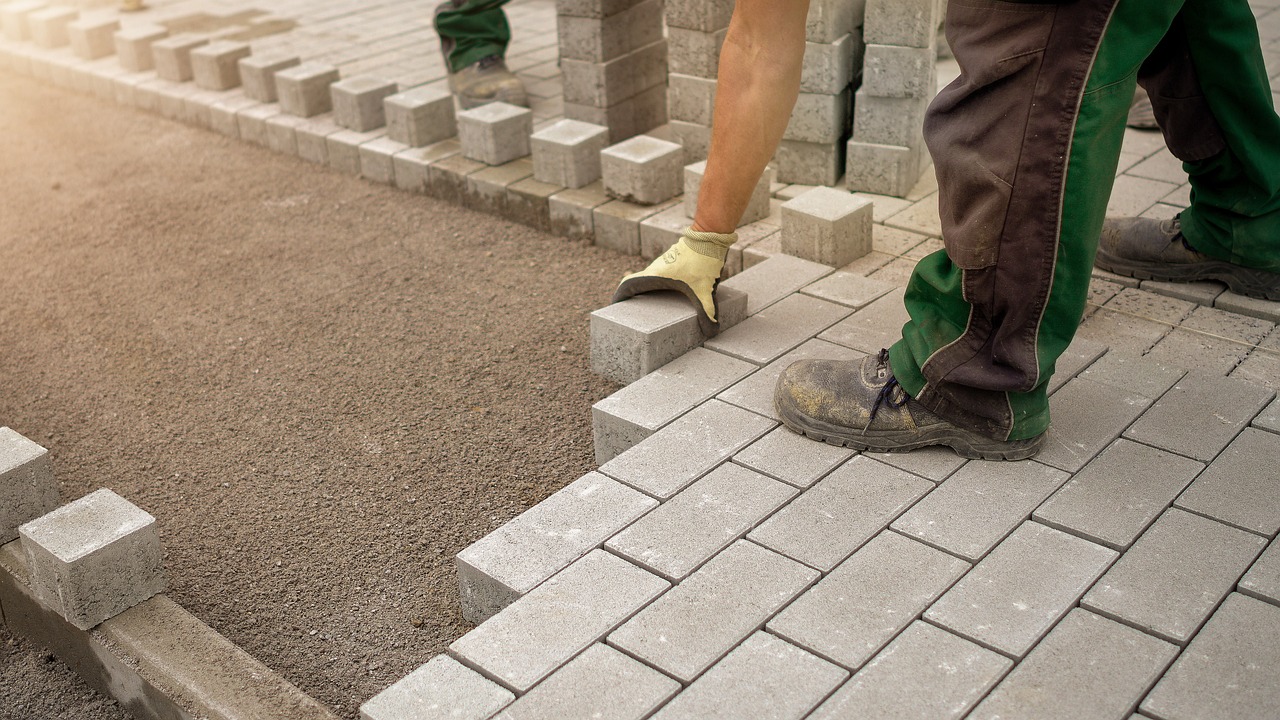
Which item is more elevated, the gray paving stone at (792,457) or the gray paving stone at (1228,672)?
the gray paving stone at (792,457)

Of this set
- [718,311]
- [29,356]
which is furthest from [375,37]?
[718,311]

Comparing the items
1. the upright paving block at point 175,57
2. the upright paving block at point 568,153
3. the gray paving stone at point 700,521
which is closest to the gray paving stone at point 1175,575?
the gray paving stone at point 700,521

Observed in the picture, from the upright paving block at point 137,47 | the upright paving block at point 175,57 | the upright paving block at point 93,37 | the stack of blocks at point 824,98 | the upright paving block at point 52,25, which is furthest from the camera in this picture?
the upright paving block at point 52,25

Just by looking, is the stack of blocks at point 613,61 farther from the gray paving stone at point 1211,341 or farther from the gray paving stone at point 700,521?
the gray paving stone at point 700,521

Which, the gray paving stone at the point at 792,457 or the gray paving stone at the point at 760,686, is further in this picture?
the gray paving stone at the point at 792,457

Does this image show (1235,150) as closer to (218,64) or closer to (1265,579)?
(1265,579)

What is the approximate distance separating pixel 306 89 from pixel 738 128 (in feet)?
10.5

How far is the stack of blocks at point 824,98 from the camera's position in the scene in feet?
13.3

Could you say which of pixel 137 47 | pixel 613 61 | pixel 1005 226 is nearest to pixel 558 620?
pixel 1005 226

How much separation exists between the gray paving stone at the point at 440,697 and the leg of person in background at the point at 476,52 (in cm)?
374

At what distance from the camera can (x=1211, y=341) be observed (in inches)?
123

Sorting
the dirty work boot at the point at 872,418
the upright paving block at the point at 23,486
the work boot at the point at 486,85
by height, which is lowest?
the upright paving block at the point at 23,486

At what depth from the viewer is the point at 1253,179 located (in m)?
3.04

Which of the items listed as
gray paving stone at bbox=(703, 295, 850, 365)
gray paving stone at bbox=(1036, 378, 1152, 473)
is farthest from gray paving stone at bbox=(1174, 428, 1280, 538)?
gray paving stone at bbox=(703, 295, 850, 365)
